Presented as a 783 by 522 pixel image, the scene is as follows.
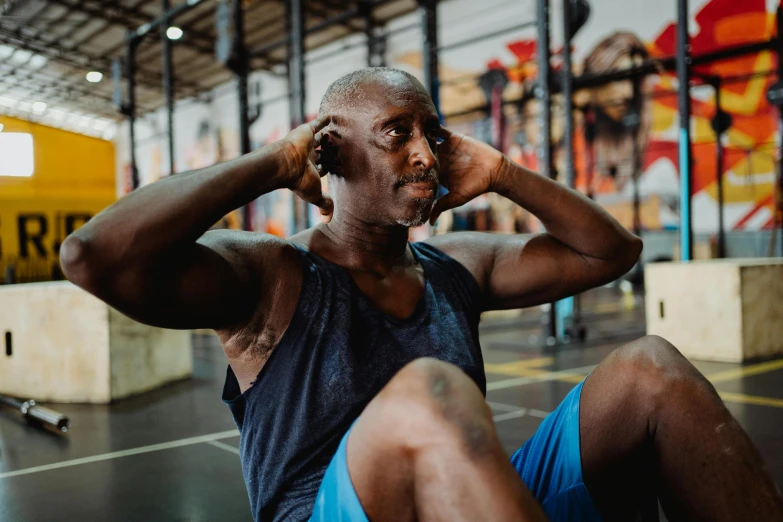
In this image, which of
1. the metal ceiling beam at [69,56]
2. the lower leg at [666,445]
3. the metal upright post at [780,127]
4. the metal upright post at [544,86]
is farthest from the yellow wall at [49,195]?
the lower leg at [666,445]

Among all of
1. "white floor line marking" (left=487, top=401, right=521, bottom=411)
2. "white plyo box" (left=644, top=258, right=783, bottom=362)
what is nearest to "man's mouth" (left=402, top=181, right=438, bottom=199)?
"white floor line marking" (left=487, top=401, right=521, bottom=411)

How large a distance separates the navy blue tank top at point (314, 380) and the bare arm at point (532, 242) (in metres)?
0.30

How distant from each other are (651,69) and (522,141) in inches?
82.3

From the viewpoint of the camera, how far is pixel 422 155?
4.00ft

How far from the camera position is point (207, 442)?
2584mm

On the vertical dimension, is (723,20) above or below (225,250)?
above

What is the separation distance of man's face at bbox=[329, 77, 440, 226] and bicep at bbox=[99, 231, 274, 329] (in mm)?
274

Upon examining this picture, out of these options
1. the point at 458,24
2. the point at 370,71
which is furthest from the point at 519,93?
the point at 370,71

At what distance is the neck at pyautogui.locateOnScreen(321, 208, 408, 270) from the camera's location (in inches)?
49.8

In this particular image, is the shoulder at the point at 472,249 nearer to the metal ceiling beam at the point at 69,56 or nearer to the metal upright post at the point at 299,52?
the metal upright post at the point at 299,52

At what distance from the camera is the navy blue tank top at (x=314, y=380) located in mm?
1050

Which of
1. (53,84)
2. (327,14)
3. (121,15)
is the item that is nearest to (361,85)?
(327,14)

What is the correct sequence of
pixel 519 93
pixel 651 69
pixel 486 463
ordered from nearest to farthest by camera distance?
pixel 486 463 < pixel 651 69 < pixel 519 93

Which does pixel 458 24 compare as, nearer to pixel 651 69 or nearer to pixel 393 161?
pixel 651 69
